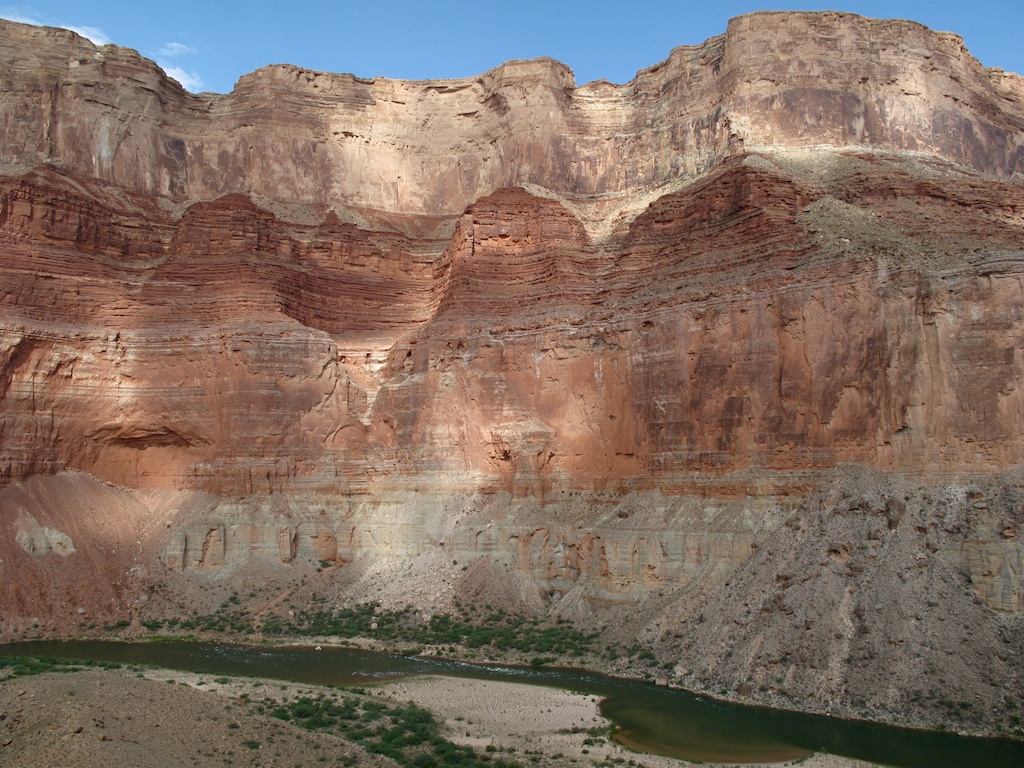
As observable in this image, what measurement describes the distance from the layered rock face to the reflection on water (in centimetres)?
150

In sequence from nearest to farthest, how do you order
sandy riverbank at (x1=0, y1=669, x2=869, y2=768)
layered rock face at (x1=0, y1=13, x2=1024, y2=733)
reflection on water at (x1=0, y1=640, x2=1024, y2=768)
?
sandy riverbank at (x1=0, y1=669, x2=869, y2=768) → reflection on water at (x1=0, y1=640, x2=1024, y2=768) → layered rock face at (x1=0, y1=13, x2=1024, y2=733)

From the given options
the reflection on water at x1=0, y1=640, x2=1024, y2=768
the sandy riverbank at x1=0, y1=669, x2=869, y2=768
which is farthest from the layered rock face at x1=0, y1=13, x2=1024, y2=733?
the sandy riverbank at x1=0, y1=669, x2=869, y2=768

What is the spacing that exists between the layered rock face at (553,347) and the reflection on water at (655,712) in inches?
59.2

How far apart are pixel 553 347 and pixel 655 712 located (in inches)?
754

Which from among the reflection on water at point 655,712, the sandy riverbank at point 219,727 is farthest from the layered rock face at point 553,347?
the sandy riverbank at point 219,727

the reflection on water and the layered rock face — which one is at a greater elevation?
the layered rock face

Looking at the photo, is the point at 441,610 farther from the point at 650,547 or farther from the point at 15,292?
the point at 15,292

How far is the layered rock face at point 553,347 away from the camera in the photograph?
29.3 metres

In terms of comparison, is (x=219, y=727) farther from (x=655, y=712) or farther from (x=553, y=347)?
(x=553, y=347)

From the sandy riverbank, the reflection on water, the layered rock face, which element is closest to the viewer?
the sandy riverbank

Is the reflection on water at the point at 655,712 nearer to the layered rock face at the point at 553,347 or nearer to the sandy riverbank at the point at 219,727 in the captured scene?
the sandy riverbank at the point at 219,727

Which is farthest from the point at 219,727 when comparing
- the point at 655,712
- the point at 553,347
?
the point at 553,347

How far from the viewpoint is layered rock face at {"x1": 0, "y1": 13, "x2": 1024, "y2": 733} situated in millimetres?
29297

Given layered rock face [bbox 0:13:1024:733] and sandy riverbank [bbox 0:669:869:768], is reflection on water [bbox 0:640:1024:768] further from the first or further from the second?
layered rock face [bbox 0:13:1024:733]
